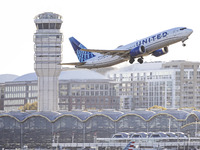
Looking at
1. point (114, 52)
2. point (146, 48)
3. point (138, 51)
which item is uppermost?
point (146, 48)

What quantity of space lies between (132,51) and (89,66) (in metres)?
19.2

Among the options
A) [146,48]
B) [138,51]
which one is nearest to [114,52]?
[138,51]

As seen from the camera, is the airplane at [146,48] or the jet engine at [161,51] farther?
the jet engine at [161,51]

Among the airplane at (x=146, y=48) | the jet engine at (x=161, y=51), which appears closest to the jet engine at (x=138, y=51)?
the airplane at (x=146, y=48)

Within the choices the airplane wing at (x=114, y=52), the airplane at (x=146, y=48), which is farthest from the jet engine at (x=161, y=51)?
the airplane wing at (x=114, y=52)

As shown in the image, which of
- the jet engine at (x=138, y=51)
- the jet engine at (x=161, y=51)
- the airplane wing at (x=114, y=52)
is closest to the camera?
the jet engine at (x=138, y=51)

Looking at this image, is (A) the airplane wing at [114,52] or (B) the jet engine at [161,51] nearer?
(B) the jet engine at [161,51]

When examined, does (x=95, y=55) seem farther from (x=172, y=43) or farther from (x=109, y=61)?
(x=172, y=43)

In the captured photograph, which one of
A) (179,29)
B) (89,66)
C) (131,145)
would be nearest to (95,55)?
(89,66)

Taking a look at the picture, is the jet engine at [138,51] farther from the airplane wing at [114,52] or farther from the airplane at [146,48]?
the airplane wing at [114,52]

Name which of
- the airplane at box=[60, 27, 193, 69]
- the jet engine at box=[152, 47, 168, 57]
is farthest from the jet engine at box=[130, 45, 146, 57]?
the jet engine at box=[152, 47, 168, 57]

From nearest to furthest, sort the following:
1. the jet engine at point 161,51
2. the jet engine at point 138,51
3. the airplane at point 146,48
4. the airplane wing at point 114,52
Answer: the airplane at point 146,48, the jet engine at point 138,51, the jet engine at point 161,51, the airplane wing at point 114,52

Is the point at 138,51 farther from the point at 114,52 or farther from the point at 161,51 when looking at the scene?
the point at 114,52

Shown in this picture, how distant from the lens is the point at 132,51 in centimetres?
16588
